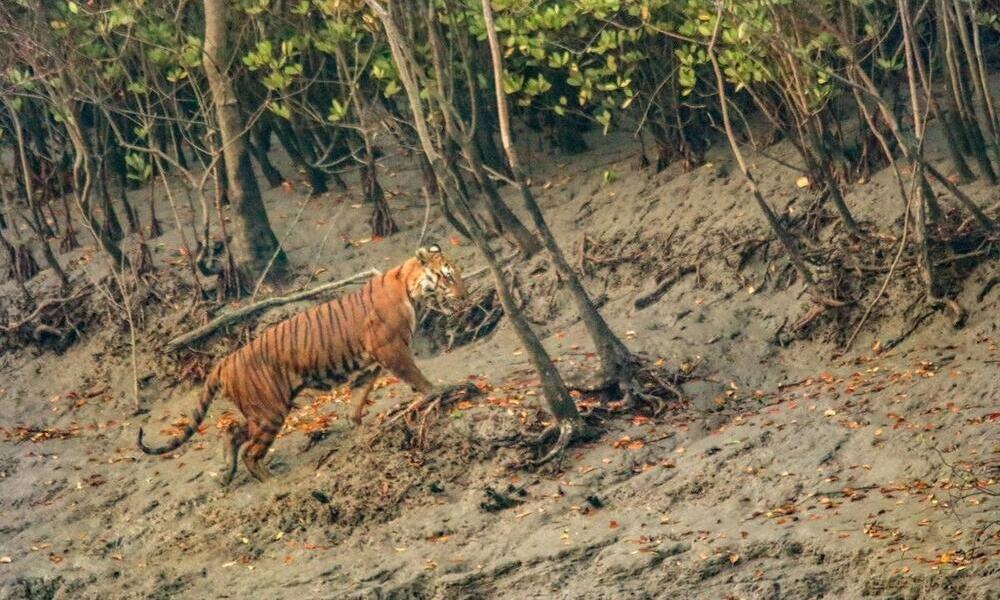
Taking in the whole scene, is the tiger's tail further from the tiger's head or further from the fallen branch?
the fallen branch

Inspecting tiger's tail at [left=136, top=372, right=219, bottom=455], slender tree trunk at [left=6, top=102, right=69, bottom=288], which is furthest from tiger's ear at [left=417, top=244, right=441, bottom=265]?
slender tree trunk at [left=6, top=102, right=69, bottom=288]

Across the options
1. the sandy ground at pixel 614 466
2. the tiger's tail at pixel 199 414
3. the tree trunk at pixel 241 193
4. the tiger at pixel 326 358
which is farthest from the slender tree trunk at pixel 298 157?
the tiger's tail at pixel 199 414

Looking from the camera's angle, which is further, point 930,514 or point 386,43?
point 386,43

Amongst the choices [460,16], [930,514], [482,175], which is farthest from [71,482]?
[930,514]

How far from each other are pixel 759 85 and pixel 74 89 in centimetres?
655

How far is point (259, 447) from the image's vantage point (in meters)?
13.9

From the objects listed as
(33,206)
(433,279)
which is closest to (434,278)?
(433,279)

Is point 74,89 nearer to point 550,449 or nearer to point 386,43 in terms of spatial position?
point 386,43

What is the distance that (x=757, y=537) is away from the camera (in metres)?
11.2

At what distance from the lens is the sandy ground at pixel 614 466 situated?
1118 centimetres

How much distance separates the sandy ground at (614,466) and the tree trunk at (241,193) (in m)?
0.44

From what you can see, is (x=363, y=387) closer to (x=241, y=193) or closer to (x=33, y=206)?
(x=241, y=193)

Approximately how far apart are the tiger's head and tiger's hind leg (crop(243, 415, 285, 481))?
1.55 metres

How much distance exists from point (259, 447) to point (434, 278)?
1.92 m
